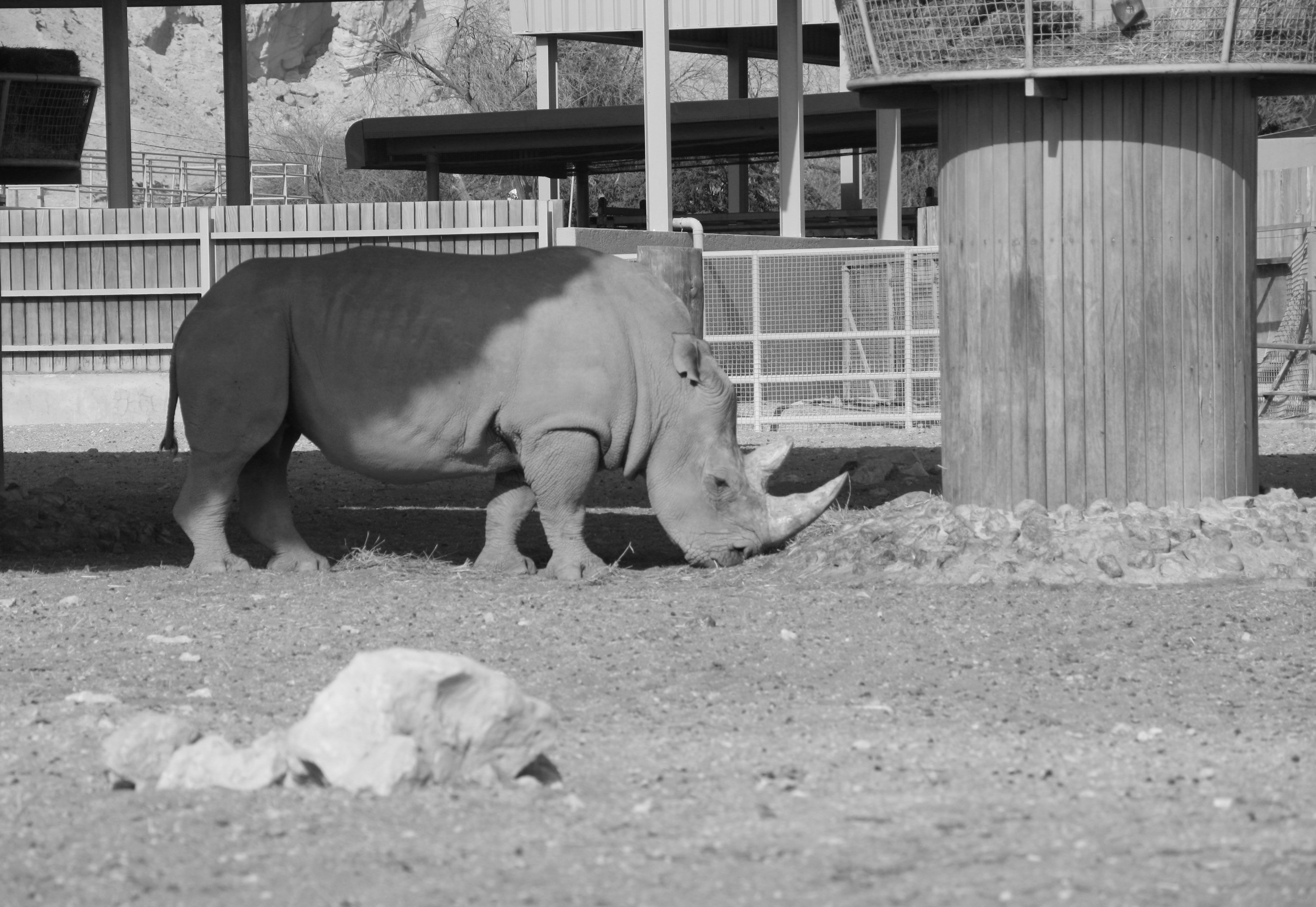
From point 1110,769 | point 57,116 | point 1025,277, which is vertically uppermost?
point 57,116

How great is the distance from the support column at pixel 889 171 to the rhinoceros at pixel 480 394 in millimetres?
13939

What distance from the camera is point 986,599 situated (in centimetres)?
788

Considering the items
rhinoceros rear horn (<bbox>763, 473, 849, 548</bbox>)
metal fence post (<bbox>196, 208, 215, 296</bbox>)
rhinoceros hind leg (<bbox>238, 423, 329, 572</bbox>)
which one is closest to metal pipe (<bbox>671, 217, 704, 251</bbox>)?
metal fence post (<bbox>196, 208, 215, 296</bbox>)

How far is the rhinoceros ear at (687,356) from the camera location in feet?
30.0

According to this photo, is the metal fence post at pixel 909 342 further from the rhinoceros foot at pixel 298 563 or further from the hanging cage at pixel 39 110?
the rhinoceros foot at pixel 298 563

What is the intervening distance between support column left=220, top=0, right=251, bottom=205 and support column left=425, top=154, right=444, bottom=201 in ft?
14.9

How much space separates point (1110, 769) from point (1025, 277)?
412cm

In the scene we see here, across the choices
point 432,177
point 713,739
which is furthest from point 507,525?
point 432,177

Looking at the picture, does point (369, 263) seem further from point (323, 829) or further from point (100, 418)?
point (100, 418)

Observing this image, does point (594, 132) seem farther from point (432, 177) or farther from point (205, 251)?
point (205, 251)

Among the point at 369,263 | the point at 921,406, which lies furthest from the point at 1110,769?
the point at 921,406

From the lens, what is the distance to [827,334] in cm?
1812

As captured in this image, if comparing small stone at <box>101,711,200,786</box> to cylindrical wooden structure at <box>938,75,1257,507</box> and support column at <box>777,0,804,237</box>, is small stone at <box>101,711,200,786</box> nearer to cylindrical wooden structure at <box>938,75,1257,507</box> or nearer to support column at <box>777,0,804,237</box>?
cylindrical wooden structure at <box>938,75,1257,507</box>

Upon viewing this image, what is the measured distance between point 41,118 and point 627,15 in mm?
16289
